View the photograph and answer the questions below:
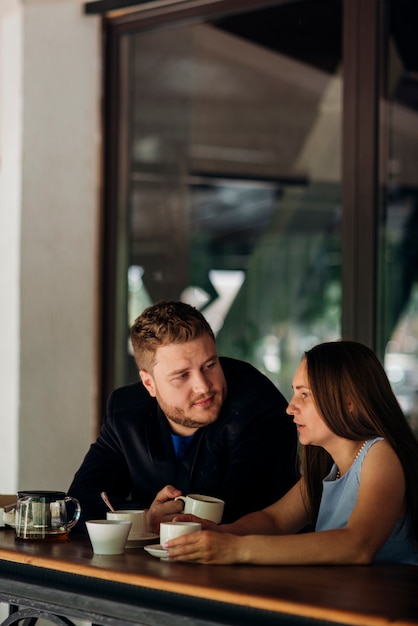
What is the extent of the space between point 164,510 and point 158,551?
338 mm

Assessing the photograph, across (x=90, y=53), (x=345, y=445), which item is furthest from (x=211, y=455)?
(x=90, y=53)

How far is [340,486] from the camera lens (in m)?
2.41

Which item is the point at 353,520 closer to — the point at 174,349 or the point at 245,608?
the point at 245,608

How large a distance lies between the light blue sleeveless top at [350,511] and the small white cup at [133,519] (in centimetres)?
43

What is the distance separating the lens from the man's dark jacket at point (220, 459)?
2.72 m

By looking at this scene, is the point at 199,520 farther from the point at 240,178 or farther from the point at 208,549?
the point at 240,178

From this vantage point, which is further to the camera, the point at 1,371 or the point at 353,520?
the point at 1,371

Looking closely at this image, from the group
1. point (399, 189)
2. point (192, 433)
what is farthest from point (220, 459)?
point (399, 189)

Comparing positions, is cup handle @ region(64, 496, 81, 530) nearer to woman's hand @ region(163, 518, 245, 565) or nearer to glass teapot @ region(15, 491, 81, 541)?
glass teapot @ region(15, 491, 81, 541)

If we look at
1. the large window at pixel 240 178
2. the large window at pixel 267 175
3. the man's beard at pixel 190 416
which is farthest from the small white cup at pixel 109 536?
the large window at pixel 240 178

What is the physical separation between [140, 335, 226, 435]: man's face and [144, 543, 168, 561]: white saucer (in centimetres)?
62

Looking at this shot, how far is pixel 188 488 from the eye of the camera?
2.77m

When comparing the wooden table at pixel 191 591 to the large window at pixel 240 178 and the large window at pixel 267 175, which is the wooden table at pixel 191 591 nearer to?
the large window at pixel 267 175

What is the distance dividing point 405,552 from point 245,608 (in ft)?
2.31
